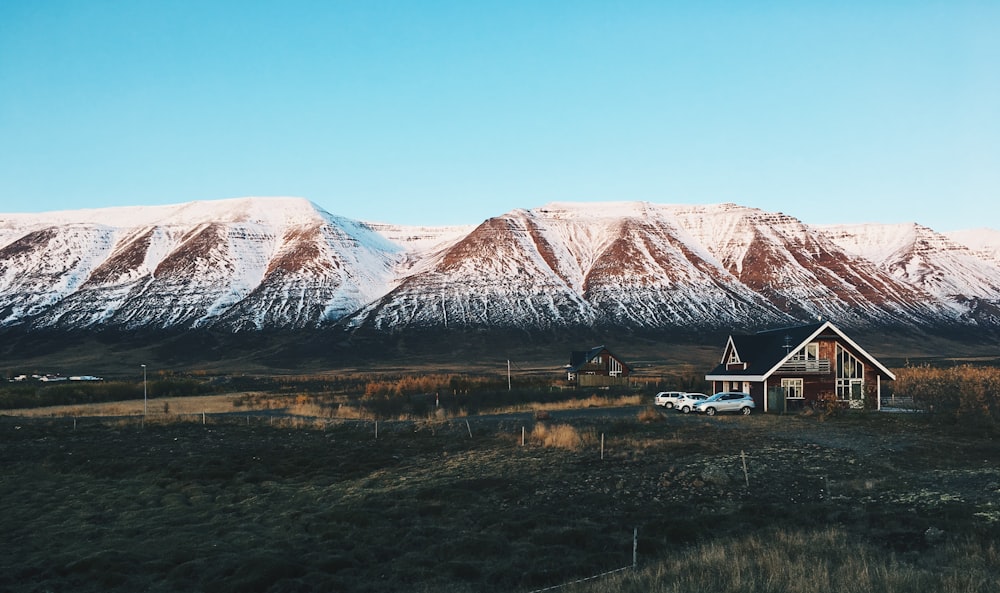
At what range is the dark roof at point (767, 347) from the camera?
163 feet

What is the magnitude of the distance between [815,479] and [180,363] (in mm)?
156396

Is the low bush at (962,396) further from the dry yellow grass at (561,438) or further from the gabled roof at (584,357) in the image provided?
the gabled roof at (584,357)

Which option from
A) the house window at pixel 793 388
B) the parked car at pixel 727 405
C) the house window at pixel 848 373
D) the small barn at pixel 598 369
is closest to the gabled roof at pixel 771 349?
the house window at pixel 848 373

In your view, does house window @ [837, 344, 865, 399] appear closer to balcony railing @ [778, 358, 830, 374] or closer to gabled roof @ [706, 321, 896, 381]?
gabled roof @ [706, 321, 896, 381]

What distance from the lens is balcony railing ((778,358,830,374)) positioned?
4925cm

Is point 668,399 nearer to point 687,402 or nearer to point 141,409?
point 687,402

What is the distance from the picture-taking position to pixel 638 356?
155 metres

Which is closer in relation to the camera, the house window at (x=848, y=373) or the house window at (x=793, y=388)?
the house window at (x=793, y=388)

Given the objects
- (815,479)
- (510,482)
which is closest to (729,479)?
(815,479)

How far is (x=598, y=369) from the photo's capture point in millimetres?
89500

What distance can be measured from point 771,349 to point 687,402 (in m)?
7.04

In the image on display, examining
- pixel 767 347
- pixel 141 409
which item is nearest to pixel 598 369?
pixel 767 347

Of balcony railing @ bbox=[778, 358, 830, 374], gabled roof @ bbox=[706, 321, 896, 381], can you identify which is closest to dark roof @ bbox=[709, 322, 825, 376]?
gabled roof @ bbox=[706, 321, 896, 381]

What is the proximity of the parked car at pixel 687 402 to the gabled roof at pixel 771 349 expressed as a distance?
328cm
